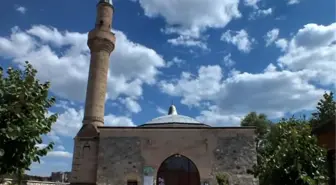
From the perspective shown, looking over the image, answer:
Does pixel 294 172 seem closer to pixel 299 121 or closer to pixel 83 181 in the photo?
pixel 299 121

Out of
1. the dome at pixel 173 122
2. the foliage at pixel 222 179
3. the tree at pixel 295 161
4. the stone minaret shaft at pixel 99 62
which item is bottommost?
the foliage at pixel 222 179

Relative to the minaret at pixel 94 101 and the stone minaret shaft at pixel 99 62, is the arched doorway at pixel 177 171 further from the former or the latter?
the stone minaret shaft at pixel 99 62

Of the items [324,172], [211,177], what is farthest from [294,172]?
[211,177]

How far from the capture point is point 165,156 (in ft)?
56.0

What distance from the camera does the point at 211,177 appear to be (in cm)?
1662

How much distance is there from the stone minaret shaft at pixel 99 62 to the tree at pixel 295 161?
13.5 metres

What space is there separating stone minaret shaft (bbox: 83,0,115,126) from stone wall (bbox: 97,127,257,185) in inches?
84.3

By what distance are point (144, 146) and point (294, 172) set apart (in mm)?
11187

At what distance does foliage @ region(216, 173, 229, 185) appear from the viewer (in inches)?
617

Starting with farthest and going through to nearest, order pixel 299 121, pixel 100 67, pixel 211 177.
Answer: pixel 100 67
pixel 211 177
pixel 299 121

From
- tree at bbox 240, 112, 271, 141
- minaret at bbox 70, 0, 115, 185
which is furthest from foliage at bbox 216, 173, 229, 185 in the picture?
tree at bbox 240, 112, 271, 141

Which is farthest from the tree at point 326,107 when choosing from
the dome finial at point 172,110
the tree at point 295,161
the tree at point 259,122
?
the tree at point 295,161

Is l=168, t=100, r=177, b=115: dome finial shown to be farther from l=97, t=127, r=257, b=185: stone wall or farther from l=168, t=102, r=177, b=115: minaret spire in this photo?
l=97, t=127, r=257, b=185: stone wall

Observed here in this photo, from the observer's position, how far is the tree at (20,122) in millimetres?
5207
